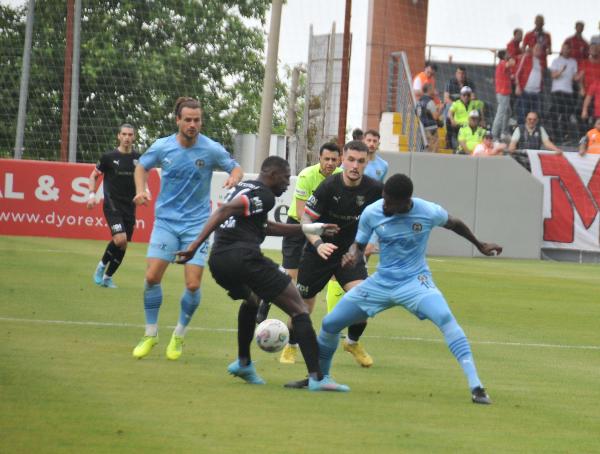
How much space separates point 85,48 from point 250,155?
5037 millimetres

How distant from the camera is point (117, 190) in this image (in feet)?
61.3

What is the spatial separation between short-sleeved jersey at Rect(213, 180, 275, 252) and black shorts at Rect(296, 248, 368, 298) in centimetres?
213

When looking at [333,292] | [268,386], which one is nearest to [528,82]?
[333,292]

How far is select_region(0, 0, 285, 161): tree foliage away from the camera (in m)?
31.5

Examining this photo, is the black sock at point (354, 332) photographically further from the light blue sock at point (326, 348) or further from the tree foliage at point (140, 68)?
the tree foliage at point (140, 68)

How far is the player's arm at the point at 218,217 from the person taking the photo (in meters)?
9.70

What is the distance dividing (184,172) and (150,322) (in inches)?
55.8

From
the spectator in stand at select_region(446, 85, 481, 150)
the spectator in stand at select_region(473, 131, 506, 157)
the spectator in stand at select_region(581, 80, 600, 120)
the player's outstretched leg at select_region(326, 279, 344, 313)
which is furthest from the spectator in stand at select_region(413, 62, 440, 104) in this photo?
the player's outstretched leg at select_region(326, 279, 344, 313)

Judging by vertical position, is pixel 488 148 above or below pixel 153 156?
above

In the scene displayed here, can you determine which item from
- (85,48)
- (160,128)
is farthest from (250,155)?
(85,48)

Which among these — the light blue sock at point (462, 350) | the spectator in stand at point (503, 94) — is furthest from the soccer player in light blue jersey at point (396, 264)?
the spectator in stand at point (503, 94)

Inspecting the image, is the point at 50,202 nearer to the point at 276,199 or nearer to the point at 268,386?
the point at 276,199

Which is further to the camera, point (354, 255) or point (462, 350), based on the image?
point (354, 255)

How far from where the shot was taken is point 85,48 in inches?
1287
